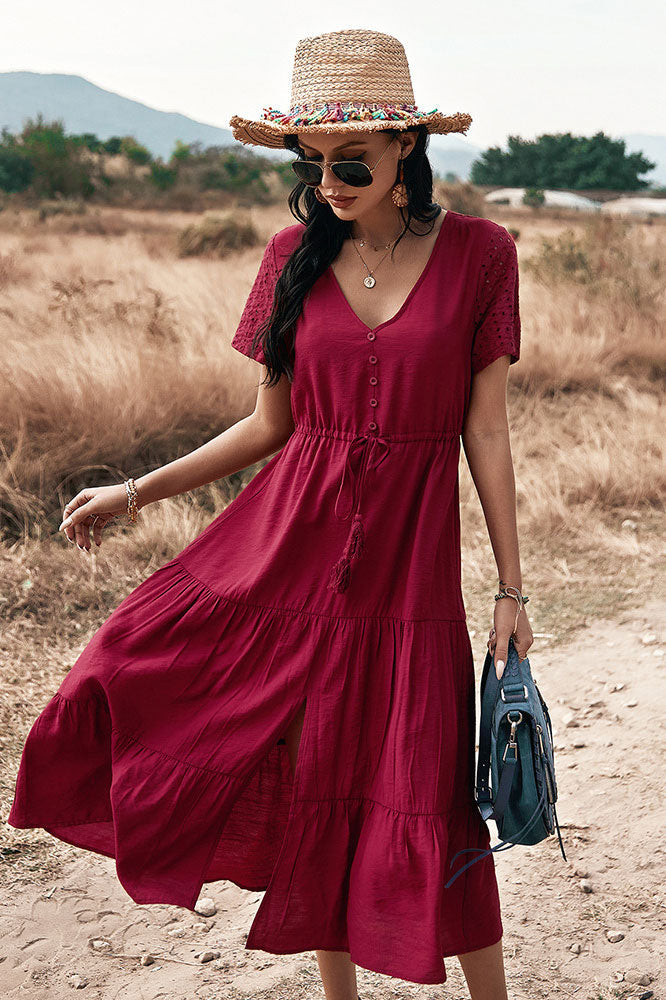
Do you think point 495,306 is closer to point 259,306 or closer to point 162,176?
point 259,306

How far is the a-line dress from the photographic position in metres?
1.74

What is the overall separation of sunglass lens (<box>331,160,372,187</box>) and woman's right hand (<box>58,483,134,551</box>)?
717 millimetres

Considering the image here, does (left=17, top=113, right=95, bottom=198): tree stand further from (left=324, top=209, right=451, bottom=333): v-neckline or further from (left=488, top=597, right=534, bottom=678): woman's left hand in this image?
(left=488, top=597, right=534, bottom=678): woman's left hand

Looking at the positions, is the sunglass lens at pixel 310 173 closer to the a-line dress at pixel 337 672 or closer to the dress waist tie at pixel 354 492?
the a-line dress at pixel 337 672

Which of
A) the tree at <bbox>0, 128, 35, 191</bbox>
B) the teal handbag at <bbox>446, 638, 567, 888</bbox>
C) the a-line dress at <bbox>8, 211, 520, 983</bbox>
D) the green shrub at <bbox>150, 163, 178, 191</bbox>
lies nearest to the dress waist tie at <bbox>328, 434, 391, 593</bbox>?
the a-line dress at <bbox>8, 211, 520, 983</bbox>

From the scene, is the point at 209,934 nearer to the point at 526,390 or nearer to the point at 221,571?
the point at 221,571

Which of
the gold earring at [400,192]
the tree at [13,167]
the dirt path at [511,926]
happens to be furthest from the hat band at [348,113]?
the tree at [13,167]

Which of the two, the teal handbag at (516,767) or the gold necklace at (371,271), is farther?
the gold necklace at (371,271)

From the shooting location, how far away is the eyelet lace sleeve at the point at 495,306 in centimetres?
179

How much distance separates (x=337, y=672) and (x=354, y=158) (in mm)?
896

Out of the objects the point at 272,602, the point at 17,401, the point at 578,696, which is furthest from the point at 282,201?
the point at 272,602

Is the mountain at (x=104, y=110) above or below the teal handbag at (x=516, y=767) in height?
above

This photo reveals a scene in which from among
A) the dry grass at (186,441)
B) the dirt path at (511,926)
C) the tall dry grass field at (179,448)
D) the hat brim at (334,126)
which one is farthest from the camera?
the dry grass at (186,441)

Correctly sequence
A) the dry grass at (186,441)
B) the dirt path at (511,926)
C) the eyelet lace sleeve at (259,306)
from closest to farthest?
1. the eyelet lace sleeve at (259,306)
2. the dirt path at (511,926)
3. the dry grass at (186,441)
